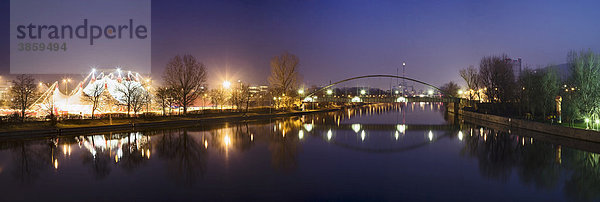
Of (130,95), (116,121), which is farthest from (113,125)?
(130,95)

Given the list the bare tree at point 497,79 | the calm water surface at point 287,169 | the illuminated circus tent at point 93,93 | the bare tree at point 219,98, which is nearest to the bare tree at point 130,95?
the illuminated circus tent at point 93,93

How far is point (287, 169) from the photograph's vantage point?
2183cm

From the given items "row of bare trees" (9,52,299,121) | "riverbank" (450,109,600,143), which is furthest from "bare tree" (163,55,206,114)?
"riverbank" (450,109,600,143)

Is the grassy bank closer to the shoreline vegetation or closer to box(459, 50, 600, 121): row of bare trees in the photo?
the shoreline vegetation

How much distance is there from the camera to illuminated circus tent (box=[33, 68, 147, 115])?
4644 cm

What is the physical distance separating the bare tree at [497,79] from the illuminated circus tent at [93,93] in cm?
5577

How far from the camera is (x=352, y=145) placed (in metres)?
33.6

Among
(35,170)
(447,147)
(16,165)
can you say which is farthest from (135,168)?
(447,147)

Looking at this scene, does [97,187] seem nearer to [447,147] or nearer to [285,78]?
[447,147]

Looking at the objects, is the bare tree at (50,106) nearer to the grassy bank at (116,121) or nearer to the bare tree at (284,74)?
the grassy bank at (116,121)

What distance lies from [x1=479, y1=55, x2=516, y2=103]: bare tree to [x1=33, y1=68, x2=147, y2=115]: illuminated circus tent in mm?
55767

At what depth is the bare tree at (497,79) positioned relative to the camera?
57.2 m

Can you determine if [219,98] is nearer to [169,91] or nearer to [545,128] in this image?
[169,91]

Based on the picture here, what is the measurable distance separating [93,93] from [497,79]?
2420 inches
